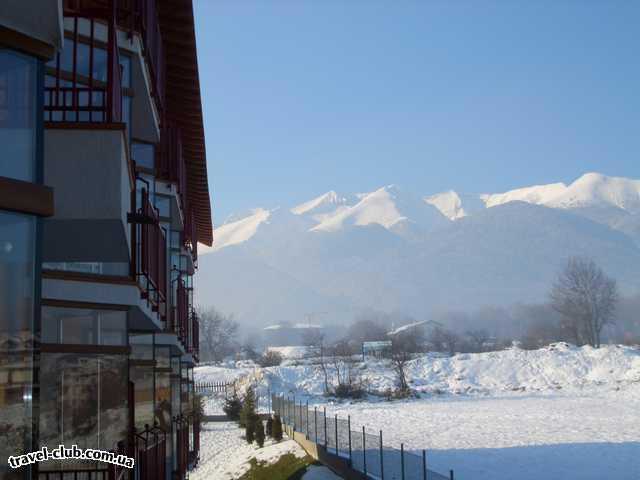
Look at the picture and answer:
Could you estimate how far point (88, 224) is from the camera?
328 inches

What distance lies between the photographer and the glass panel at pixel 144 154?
15.3m

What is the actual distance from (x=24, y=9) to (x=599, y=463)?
66.7ft

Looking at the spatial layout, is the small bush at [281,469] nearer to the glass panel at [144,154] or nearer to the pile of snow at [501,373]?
the glass panel at [144,154]

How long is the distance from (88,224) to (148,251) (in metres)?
4.25

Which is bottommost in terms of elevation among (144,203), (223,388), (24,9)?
(223,388)

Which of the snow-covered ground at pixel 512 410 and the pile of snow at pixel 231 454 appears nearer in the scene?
the snow-covered ground at pixel 512 410

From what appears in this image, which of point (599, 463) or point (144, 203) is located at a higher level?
point (144, 203)

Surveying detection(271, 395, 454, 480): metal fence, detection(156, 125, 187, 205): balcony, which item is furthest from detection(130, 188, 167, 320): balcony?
detection(271, 395, 454, 480): metal fence

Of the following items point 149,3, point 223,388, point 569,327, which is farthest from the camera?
point 569,327

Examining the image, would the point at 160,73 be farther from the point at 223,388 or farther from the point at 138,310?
the point at 223,388

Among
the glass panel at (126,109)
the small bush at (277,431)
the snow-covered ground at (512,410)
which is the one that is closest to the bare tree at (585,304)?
the snow-covered ground at (512,410)

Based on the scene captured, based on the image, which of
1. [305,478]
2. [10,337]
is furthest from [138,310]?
[305,478]

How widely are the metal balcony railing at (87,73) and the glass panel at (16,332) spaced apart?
8.66ft

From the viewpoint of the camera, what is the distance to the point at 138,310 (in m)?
12.3
